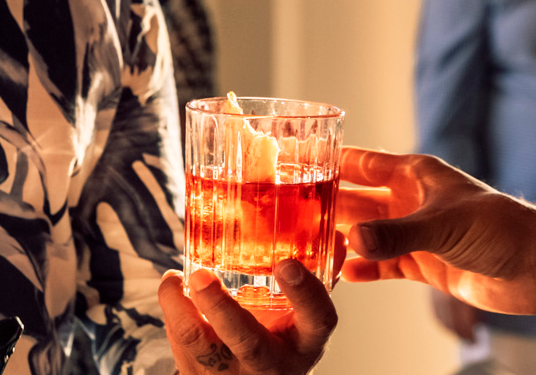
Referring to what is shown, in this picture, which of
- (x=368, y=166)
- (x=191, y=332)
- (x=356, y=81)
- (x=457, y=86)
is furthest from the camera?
(x=356, y=81)

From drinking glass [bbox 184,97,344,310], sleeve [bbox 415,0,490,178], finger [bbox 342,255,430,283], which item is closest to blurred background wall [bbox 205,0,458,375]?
sleeve [bbox 415,0,490,178]

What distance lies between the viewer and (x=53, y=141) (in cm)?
82

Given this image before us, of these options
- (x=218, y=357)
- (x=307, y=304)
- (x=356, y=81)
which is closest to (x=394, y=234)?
(x=307, y=304)

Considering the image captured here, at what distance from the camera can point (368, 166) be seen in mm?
915

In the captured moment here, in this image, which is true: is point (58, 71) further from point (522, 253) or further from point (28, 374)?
point (522, 253)

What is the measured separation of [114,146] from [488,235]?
0.52 meters

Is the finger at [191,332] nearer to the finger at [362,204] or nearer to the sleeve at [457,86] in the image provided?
the finger at [362,204]

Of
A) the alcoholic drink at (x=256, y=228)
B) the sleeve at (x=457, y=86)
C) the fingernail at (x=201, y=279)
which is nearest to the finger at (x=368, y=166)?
the alcoholic drink at (x=256, y=228)

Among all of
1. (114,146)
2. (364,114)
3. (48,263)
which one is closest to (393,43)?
(364,114)

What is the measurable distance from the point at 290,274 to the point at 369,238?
0.32 ft

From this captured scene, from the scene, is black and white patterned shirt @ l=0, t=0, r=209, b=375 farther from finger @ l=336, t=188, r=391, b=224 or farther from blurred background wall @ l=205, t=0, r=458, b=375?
blurred background wall @ l=205, t=0, r=458, b=375

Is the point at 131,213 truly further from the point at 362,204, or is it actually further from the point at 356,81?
the point at 356,81

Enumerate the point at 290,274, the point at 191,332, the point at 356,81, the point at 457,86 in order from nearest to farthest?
the point at 290,274, the point at 191,332, the point at 457,86, the point at 356,81

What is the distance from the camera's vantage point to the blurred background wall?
2629mm
